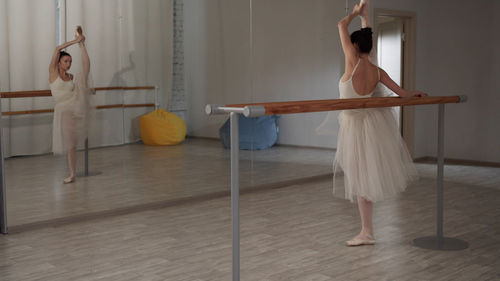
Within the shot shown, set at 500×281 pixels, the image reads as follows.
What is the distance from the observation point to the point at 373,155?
3744 mm

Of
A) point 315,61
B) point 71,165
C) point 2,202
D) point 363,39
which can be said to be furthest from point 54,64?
point 315,61

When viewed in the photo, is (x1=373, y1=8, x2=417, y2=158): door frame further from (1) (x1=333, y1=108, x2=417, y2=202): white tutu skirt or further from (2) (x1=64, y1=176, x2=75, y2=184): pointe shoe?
(2) (x1=64, y1=176, x2=75, y2=184): pointe shoe

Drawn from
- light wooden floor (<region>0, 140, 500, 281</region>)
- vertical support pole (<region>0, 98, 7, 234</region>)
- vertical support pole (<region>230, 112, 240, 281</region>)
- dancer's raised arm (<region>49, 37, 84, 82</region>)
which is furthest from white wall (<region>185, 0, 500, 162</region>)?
vertical support pole (<region>230, 112, 240, 281</region>)

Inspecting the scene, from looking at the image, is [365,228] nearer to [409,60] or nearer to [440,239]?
[440,239]

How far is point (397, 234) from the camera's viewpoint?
4180 mm

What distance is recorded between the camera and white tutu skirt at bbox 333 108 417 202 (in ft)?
12.3

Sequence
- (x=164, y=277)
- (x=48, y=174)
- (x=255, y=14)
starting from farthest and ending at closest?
1. (x=255, y=14)
2. (x=48, y=174)
3. (x=164, y=277)

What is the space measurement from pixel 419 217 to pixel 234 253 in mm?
2444

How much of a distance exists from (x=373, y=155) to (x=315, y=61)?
271cm

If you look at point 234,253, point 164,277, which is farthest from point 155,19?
point 234,253

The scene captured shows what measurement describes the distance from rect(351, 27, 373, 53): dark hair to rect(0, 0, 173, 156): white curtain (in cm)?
188

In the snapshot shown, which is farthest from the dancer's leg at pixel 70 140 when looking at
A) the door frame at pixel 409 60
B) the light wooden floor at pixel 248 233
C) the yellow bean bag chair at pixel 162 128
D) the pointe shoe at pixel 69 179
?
the door frame at pixel 409 60

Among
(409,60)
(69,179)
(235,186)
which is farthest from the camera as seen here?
(409,60)

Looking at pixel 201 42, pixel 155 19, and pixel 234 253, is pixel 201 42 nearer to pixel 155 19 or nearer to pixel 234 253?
pixel 155 19
